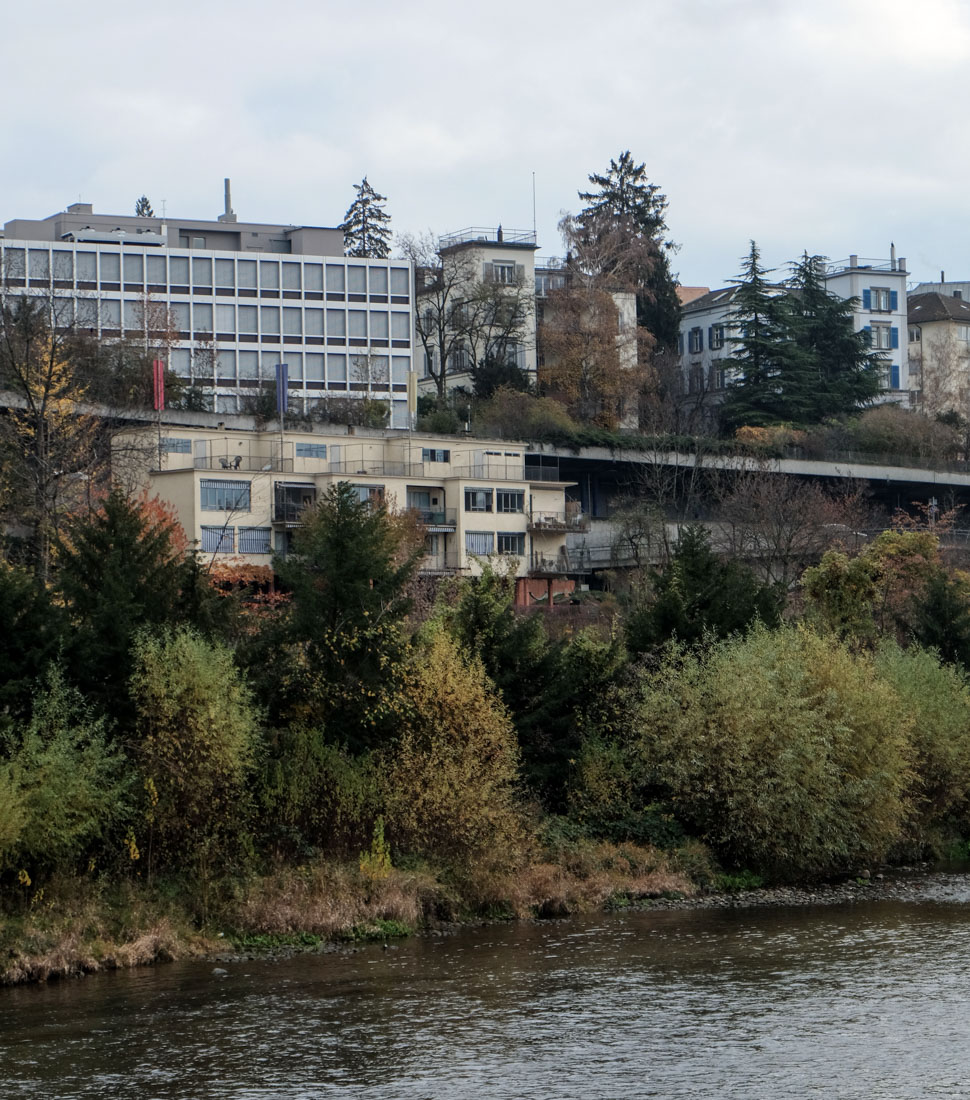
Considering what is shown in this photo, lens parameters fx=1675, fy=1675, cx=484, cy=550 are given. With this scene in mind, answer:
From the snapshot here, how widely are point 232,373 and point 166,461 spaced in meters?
28.1

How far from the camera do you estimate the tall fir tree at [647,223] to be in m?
118

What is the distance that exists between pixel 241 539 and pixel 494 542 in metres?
15.4

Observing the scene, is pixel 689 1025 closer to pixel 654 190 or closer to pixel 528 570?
pixel 528 570

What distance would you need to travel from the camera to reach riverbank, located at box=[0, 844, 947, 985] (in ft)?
109

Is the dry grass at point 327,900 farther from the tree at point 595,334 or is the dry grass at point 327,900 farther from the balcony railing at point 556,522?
the tree at point 595,334

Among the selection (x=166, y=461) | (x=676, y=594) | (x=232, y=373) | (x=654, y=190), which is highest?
(x=654, y=190)

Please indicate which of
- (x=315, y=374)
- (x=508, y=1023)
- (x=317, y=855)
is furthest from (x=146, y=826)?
(x=315, y=374)

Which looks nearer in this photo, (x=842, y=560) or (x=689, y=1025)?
(x=689, y=1025)

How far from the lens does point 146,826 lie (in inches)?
1425

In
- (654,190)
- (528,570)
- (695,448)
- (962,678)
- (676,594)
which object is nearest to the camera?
(676,594)

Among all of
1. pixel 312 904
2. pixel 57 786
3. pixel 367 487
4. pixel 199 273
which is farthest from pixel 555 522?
pixel 57 786

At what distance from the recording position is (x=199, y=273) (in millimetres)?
110812

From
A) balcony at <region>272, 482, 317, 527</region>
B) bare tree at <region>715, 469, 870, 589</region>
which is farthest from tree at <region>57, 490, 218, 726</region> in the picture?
balcony at <region>272, 482, 317, 527</region>

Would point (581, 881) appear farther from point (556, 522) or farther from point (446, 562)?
point (556, 522)
